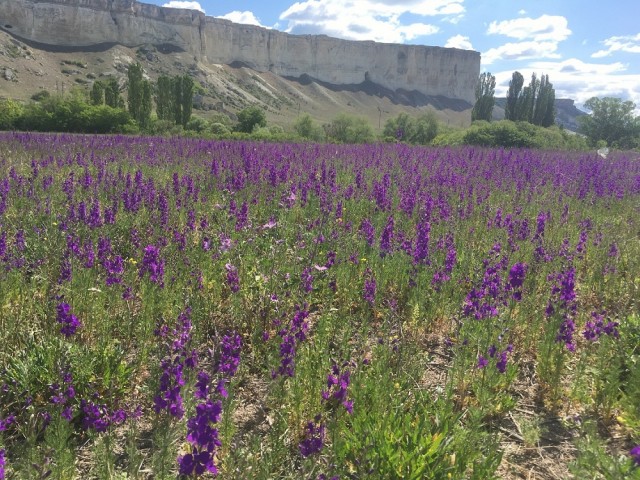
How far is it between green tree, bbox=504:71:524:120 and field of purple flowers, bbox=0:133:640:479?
57.9 meters

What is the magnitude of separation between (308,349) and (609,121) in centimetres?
6409

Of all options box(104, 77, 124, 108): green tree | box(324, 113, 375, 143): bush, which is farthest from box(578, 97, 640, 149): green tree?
box(104, 77, 124, 108): green tree

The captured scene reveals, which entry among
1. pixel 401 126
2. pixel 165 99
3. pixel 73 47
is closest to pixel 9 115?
pixel 165 99

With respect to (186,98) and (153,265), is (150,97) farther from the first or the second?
(153,265)

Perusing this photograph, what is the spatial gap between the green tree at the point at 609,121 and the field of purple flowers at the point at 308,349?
5717cm

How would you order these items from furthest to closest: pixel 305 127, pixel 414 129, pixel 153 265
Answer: pixel 414 129 → pixel 305 127 → pixel 153 265

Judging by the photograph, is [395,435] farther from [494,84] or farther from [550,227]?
[494,84]

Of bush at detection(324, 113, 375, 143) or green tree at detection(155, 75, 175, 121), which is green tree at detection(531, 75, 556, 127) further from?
green tree at detection(155, 75, 175, 121)

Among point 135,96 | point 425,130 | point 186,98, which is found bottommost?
point 425,130

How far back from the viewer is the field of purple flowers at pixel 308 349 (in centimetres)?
236

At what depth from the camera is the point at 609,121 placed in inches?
2140

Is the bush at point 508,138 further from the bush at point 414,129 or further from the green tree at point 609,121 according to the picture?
the green tree at point 609,121

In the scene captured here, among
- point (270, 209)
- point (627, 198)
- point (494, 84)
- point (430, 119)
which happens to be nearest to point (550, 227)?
point (627, 198)

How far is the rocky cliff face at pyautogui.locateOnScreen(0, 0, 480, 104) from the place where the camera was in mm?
99875
